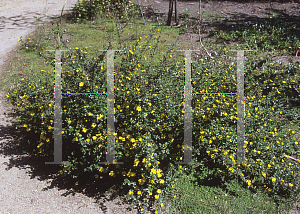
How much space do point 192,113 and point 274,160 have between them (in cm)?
102

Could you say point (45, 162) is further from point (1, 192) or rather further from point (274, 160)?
point (274, 160)

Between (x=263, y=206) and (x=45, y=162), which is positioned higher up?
(x=45, y=162)

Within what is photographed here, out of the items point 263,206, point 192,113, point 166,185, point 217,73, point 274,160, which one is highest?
point 217,73

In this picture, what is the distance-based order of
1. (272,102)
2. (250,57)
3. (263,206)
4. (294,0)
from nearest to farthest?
1. (263,206)
2. (272,102)
3. (250,57)
4. (294,0)

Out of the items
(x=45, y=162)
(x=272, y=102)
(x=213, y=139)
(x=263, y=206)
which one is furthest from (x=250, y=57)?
(x=45, y=162)

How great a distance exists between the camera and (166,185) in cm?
283

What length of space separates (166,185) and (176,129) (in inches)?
23.8

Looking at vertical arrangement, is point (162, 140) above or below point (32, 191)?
above

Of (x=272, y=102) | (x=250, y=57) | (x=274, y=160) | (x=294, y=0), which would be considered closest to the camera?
(x=274, y=160)

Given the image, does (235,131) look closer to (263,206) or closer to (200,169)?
(200,169)

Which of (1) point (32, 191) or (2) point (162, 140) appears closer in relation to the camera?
(1) point (32, 191)

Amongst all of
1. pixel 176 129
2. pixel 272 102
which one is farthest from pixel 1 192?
pixel 272 102

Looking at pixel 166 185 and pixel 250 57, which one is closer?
pixel 166 185

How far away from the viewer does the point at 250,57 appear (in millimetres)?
4984
